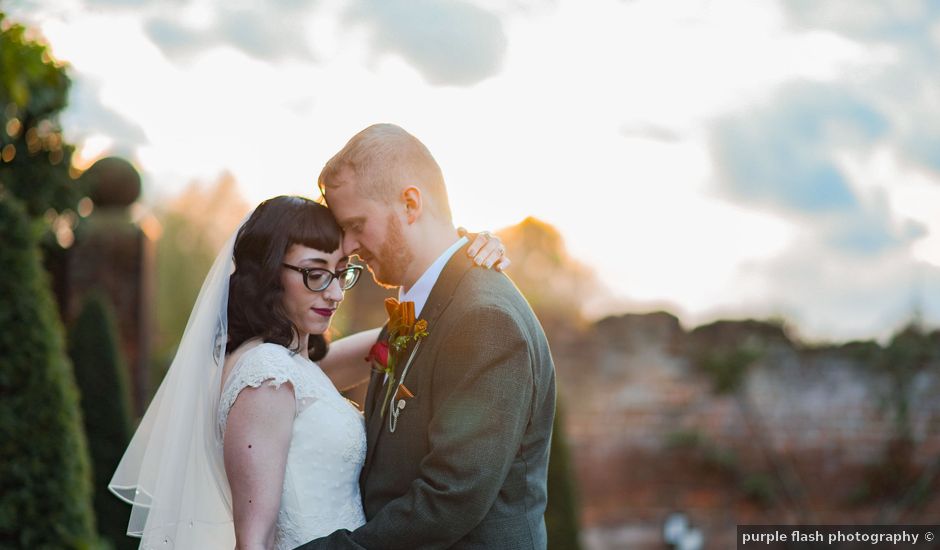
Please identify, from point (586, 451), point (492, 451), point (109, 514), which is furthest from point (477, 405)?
point (586, 451)

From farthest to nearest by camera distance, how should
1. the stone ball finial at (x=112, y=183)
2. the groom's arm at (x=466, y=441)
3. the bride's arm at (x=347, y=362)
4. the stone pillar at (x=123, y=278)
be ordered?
1. the stone ball finial at (x=112, y=183)
2. the stone pillar at (x=123, y=278)
3. the bride's arm at (x=347, y=362)
4. the groom's arm at (x=466, y=441)

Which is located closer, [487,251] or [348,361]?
[487,251]

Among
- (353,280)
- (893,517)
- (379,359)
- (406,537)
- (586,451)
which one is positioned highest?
(353,280)

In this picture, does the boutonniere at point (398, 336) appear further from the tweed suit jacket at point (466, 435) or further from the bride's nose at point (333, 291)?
the bride's nose at point (333, 291)

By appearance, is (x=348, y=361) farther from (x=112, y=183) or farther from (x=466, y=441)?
(x=112, y=183)

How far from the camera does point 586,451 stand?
11.9m

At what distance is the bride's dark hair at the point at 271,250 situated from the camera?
294cm

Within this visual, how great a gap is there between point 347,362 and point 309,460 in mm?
873

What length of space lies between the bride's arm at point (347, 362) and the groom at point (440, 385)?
23.3 inches

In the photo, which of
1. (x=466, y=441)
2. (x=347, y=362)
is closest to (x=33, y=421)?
(x=347, y=362)

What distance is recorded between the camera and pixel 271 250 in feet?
9.64

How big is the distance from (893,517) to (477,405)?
10209 millimetres

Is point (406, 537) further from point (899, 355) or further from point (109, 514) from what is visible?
point (899, 355)

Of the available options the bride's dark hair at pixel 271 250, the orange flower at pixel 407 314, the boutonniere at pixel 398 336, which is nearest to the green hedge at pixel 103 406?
the bride's dark hair at pixel 271 250
